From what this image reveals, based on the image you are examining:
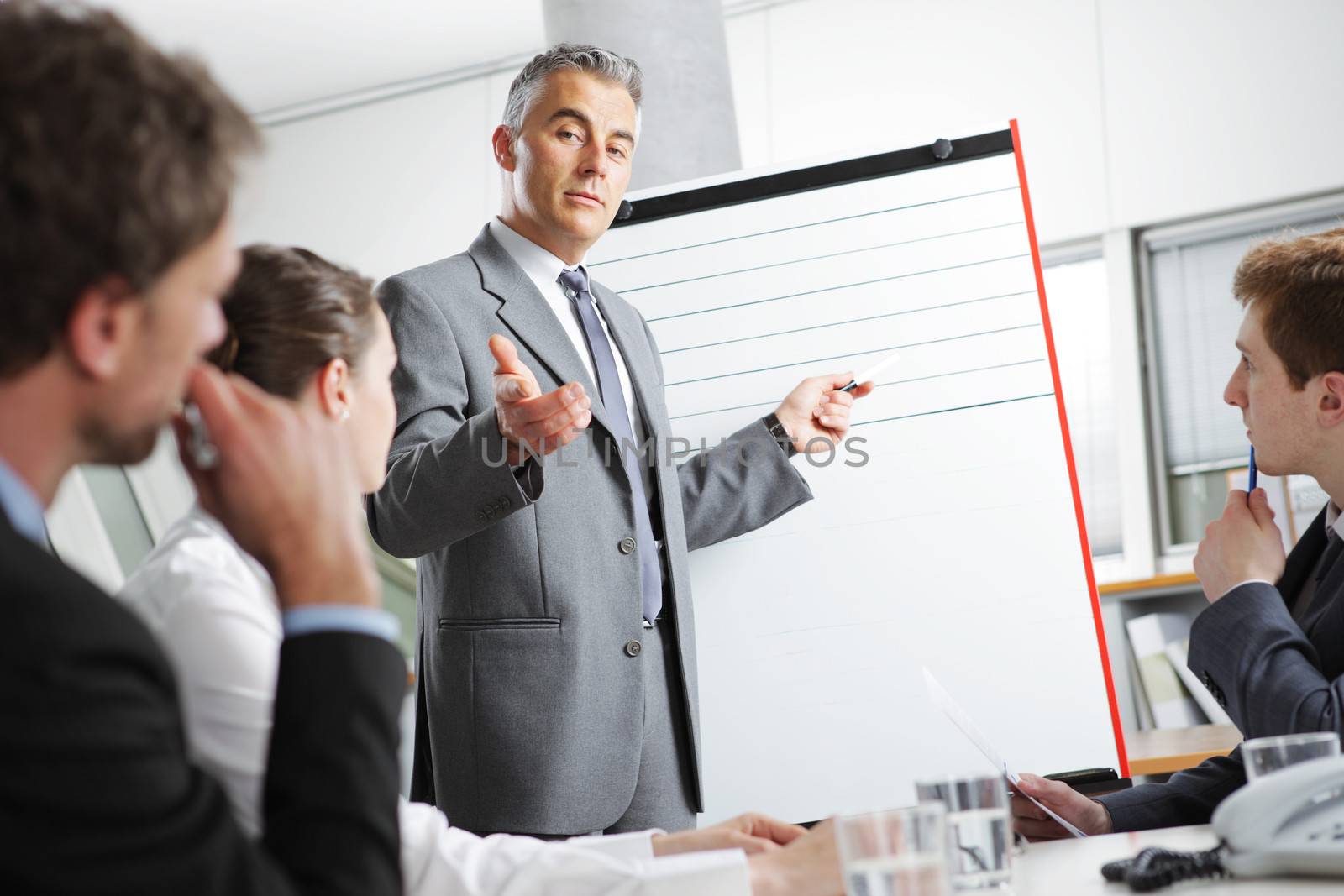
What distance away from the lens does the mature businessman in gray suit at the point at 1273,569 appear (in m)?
1.39

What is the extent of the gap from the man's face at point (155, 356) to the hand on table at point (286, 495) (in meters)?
0.05

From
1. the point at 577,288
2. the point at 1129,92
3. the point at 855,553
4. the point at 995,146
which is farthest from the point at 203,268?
the point at 1129,92

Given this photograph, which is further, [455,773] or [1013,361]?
[1013,361]

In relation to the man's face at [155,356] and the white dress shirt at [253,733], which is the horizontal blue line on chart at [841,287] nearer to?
the white dress shirt at [253,733]

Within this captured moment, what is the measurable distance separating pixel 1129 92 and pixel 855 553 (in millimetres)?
3157

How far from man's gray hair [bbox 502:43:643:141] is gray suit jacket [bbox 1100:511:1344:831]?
128 cm

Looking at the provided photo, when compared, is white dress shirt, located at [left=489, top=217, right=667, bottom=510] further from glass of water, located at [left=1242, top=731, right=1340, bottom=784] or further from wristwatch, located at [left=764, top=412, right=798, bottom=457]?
glass of water, located at [left=1242, top=731, right=1340, bottom=784]

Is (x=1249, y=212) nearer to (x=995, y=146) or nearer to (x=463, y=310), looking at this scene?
(x=995, y=146)

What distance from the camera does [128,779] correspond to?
1.98 ft

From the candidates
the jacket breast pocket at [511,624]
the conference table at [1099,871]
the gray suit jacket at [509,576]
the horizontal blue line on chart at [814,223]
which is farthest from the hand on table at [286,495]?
the horizontal blue line on chart at [814,223]

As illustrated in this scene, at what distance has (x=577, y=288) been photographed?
2.08 metres

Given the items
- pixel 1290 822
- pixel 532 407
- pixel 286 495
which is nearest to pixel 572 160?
pixel 532 407

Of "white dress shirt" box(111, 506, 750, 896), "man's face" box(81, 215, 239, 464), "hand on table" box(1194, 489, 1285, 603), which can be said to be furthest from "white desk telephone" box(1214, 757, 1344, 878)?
"man's face" box(81, 215, 239, 464)

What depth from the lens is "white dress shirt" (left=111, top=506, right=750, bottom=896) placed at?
3.07ft
